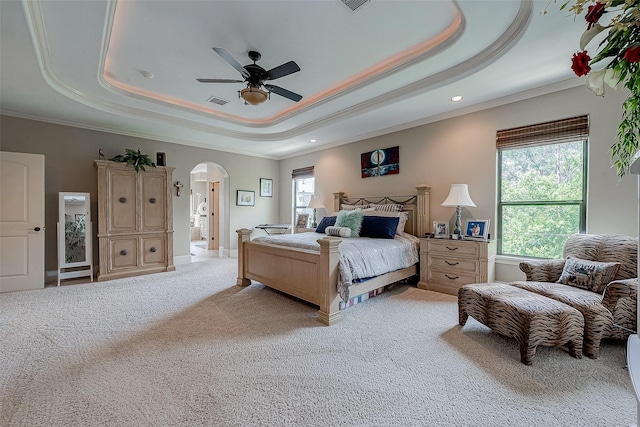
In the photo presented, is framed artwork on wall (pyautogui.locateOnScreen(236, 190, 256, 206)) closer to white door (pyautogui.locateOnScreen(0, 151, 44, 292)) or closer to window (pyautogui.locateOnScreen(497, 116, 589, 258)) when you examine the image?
white door (pyautogui.locateOnScreen(0, 151, 44, 292))

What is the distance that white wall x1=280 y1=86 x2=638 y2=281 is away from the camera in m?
2.94

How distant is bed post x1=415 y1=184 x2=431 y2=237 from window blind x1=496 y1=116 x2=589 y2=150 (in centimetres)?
111

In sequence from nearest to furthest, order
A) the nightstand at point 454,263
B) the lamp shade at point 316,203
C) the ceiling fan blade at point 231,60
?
the ceiling fan blade at point 231,60 < the nightstand at point 454,263 < the lamp shade at point 316,203

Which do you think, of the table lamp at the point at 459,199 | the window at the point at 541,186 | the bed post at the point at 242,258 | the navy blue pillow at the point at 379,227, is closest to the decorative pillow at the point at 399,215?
the navy blue pillow at the point at 379,227

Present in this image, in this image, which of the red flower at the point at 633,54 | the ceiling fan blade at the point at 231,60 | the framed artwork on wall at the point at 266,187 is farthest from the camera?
the framed artwork on wall at the point at 266,187

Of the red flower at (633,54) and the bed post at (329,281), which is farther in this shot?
the bed post at (329,281)

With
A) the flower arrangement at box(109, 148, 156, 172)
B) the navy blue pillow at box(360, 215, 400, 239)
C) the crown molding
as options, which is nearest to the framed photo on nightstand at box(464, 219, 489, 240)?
the navy blue pillow at box(360, 215, 400, 239)

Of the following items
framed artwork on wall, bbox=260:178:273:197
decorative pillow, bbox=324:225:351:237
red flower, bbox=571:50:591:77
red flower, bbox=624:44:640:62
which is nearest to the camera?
red flower, bbox=624:44:640:62

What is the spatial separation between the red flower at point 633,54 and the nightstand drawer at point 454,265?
325cm

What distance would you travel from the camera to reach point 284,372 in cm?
194

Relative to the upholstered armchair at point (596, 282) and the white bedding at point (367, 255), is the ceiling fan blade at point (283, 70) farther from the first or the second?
the upholstered armchair at point (596, 282)

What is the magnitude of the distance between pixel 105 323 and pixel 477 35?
4.51 meters

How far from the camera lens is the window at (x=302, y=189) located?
6.53 meters

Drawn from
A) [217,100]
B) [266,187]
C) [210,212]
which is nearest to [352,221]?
[217,100]
